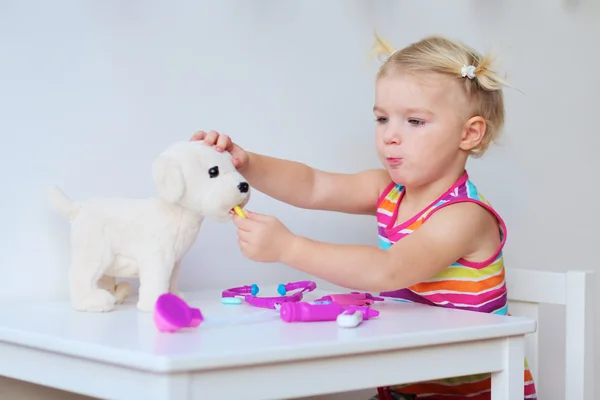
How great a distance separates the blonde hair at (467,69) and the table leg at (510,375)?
15.1 inches

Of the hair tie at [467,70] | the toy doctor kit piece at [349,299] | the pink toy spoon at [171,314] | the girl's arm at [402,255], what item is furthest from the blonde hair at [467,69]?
the pink toy spoon at [171,314]

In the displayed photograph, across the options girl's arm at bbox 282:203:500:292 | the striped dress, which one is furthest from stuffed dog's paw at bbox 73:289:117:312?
the striped dress

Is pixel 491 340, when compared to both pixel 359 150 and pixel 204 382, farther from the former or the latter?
pixel 359 150

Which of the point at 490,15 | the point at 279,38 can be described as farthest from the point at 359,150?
the point at 490,15

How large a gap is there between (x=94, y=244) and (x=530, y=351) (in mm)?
638

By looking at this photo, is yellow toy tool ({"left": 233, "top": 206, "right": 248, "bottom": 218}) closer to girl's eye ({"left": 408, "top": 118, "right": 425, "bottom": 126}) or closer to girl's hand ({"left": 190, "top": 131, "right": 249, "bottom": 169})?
girl's hand ({"left": 190, "top": 131, "right": 249, "bottom": 169})

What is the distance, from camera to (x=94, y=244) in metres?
0.97

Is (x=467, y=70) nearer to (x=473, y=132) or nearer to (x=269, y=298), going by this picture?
(x=473, y=132)

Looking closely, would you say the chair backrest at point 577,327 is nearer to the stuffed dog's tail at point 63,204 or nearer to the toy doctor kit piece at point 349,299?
the toy doctor kit piece at point 349,299

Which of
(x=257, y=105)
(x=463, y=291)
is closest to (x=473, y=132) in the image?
(x=463, y=291)

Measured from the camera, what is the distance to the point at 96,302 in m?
0.96

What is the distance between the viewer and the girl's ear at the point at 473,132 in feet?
3.86

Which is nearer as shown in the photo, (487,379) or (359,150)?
(487,379)

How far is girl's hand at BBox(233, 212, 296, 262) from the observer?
0.95 metres
